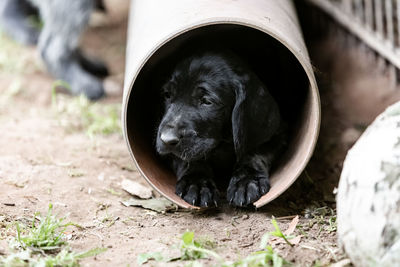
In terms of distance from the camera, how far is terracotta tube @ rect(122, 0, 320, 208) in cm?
257

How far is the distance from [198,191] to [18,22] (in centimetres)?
328

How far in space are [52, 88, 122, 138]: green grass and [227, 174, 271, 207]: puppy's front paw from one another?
127cm

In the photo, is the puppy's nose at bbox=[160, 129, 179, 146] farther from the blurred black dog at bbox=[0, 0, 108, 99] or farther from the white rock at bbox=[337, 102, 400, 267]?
the blurred black dog at bbox=[0, 0, 108, 99]

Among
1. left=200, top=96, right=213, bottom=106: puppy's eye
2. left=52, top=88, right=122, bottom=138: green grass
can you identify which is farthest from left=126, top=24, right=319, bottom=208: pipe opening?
left=52, top=88, right=122, bottom=138: green grass

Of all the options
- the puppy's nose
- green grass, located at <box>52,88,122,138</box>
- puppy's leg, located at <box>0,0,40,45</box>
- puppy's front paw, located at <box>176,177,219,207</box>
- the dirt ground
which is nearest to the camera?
the dirt ground

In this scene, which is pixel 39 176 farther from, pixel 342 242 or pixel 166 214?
pixel 342 242

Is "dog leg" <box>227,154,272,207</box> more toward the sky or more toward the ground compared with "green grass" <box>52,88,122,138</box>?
more toward the ground

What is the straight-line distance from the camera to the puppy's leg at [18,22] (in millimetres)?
5289

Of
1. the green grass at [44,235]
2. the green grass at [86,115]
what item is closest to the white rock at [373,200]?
the green grass at [44,235]

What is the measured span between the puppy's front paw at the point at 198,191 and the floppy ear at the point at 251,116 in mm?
207

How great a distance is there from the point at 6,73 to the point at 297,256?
3206 millimetres

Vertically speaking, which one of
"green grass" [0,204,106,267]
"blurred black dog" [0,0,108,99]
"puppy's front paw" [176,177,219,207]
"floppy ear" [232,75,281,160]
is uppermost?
"blurred black dog" [0,0,108,99]

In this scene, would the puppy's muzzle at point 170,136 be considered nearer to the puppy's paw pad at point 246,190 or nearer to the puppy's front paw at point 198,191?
the puppy's front paw at point 198,191

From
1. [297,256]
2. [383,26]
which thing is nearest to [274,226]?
[297,256]
